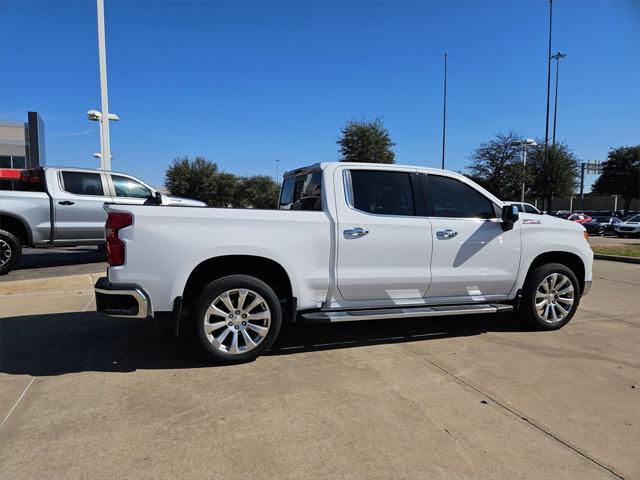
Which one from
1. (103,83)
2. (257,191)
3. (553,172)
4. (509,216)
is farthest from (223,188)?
(509,216)

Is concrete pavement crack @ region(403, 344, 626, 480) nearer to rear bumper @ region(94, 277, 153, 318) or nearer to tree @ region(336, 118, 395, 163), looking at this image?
rear bumper @ region(94, 277, 153, 318)

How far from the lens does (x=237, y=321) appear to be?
427 cm

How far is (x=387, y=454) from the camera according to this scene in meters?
2.85

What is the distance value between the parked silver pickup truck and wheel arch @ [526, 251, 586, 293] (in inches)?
240

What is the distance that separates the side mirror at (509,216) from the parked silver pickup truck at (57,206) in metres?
5.79

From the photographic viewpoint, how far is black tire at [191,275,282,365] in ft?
13.6

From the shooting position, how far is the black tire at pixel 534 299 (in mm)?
5466

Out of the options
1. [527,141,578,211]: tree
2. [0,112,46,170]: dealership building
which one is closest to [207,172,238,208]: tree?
[0,112,46,170]: dealership building

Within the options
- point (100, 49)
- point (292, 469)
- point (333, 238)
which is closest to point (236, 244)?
point (333, 238)

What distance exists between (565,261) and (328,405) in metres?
3.97

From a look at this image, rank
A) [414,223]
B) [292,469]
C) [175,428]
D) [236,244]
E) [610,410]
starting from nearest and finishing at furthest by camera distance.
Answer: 1. [292,469]
2. [175,428]
3. [610,410]
4. [236,244]
5. [414,223]

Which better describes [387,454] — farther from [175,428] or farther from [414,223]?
[414,223]

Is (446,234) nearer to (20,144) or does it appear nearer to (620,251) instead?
(620,251)

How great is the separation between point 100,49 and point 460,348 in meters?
13.4
